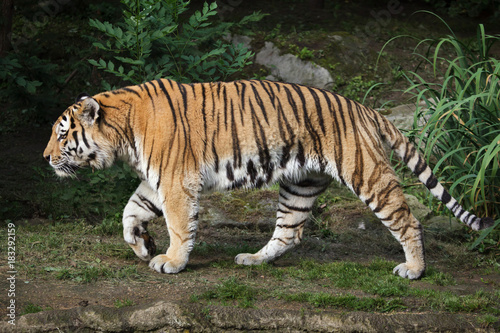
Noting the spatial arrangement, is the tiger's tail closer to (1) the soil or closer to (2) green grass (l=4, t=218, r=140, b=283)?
(1) the soil

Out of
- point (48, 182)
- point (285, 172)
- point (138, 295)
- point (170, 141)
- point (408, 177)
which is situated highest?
point (170, 141)

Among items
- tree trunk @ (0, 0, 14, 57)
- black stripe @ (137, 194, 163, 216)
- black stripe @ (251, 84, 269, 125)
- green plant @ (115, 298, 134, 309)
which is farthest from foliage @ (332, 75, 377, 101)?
green plant @ (115, 298, 134, 309)

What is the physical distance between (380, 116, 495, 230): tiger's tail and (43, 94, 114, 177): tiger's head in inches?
91.8

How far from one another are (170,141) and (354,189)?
1.52 metres

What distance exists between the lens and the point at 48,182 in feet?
23.5

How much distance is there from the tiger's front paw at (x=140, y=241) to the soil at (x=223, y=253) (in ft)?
0.33

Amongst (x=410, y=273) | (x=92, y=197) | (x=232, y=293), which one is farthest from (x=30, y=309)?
(x=410, y=273)

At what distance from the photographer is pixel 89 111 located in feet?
15.5

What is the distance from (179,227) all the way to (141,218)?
47 cm

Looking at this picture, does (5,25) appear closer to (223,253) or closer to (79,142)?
(79,142)

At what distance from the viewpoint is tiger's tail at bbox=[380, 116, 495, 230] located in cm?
470

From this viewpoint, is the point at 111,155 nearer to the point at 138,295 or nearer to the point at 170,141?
the point at 170,141

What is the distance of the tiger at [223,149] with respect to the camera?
4727 millimetres

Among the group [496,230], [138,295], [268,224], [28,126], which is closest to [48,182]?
[28,126]
